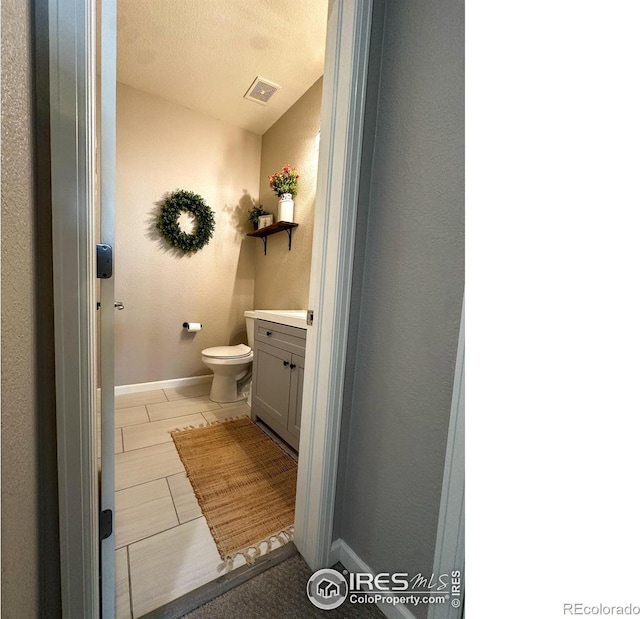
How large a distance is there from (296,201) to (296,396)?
1677mm

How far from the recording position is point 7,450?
0.40 meters

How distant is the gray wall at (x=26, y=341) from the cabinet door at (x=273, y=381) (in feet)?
3.78

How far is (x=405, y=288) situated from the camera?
2.74ft

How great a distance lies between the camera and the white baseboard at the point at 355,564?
32.6 inches

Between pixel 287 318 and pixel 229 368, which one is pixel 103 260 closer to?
pixel 287 318

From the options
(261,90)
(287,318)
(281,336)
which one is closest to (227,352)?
(281,336)

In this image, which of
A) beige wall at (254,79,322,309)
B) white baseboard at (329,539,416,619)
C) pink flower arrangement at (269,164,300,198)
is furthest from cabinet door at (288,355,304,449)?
pink flower arrangement at (269,164,300,198)

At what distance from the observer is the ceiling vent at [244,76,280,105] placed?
217 cm

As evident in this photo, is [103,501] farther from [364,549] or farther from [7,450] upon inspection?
[364,549]
